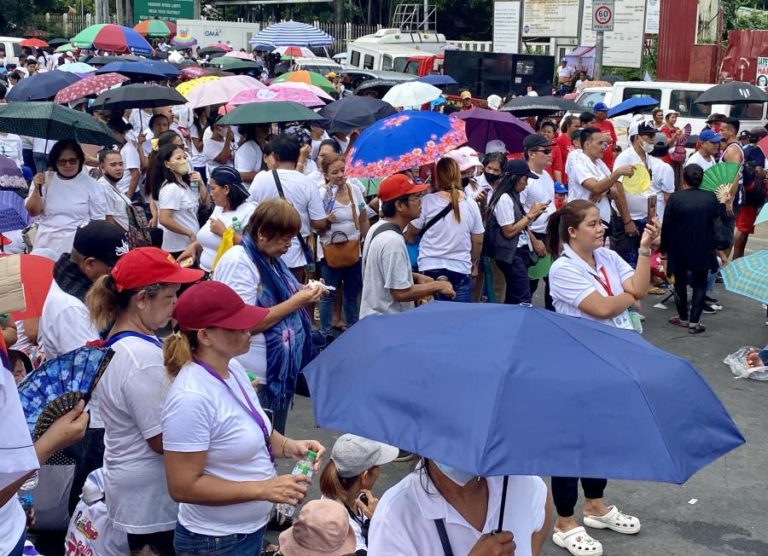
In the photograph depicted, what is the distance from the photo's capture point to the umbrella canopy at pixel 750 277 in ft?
22.9

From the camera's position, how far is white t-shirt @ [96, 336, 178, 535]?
3467 mm

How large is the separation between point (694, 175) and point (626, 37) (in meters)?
24.3

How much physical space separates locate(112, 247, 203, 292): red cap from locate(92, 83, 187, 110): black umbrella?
22.9 ft

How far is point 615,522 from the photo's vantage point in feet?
17.9

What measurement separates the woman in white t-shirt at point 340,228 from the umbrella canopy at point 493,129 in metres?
2.70

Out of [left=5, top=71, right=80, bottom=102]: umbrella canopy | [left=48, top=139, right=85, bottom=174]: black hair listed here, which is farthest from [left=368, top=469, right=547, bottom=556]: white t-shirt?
[left=5, top=71, right=80, bottom=102]: umbrella canopy

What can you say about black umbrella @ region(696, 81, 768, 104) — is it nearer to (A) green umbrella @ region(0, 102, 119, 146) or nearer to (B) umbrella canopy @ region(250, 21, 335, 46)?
(A) green umbrella @ region(0, 102, 119, 146)

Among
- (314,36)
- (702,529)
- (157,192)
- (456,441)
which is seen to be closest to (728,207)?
(702,529)

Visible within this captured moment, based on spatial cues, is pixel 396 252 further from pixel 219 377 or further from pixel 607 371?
pixel 607 371

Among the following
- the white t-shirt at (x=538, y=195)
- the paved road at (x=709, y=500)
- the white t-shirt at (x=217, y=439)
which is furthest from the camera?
the white t-shirt at (x=538, y=195)

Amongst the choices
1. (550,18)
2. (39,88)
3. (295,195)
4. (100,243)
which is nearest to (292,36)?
(39,88)

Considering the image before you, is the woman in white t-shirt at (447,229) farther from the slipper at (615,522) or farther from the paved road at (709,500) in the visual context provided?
the slipper at (615,522)

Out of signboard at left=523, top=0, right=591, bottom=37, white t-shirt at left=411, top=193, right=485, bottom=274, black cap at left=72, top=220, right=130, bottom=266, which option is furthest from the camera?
signboard at left=523, top=0, right=591, bottom=37

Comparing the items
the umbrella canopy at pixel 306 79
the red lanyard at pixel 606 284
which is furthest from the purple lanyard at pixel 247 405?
the umbrella canopy at pixel 306 79
